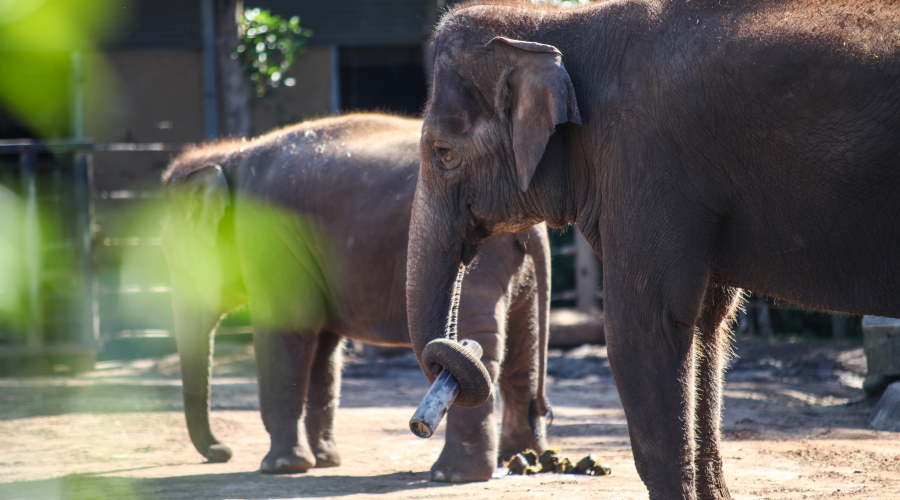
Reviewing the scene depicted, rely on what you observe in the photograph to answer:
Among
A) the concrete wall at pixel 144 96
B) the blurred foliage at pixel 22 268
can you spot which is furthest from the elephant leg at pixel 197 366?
the concrete wall at pixel 144 96

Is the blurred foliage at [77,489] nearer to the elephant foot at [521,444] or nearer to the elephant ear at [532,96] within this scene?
the elephant foot at [521,444]

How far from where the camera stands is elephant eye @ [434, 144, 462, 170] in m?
Result: 3.11

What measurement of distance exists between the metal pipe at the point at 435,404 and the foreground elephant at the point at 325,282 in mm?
1258

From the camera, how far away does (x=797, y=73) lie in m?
2.40

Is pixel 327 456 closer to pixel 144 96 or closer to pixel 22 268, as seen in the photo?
pixel 22 268

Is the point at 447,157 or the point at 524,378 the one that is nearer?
the point at 447,157

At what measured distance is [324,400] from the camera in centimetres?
493

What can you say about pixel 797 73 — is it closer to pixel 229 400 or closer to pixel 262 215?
pixel 262 215

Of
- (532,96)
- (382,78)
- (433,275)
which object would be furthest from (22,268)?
(532,96)

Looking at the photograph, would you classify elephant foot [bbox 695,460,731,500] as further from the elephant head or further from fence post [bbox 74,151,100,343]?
fence post [bbox 74,151,100,343]

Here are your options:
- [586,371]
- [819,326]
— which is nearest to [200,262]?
[586,371]

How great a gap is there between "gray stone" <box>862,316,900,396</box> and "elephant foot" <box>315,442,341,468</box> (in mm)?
3729

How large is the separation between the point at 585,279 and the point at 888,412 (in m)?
5.14

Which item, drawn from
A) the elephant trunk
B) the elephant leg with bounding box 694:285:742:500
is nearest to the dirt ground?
the elephant leg with bounding box 694:285:742:500
